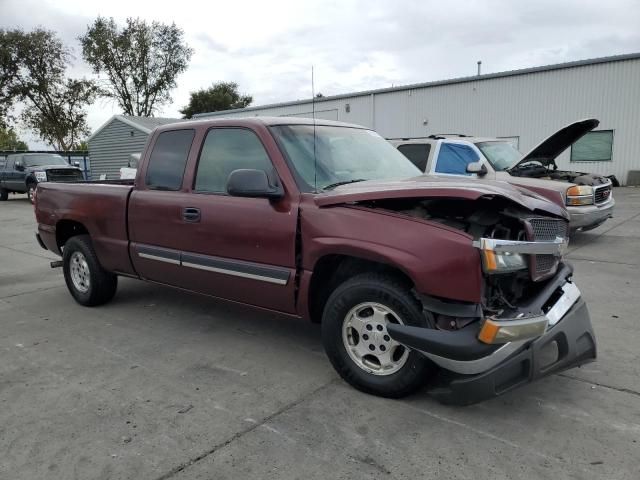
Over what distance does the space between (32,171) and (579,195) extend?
1878 cm

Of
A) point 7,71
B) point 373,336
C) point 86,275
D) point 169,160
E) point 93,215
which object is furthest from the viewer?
point 7,71

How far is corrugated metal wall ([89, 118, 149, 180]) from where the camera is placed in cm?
2574

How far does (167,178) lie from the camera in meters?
4.59

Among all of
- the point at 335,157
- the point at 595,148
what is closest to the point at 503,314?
the point at 335,157

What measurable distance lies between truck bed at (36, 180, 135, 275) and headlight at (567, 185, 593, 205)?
637 cm

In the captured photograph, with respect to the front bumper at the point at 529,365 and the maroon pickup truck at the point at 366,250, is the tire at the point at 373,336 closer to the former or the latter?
the maroon pickup truck at the point at 366,250

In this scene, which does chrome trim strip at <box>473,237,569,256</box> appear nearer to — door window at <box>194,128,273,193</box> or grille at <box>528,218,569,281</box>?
grille at <box>528,218,569,281</box>

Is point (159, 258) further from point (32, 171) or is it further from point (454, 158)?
point (32, 171)

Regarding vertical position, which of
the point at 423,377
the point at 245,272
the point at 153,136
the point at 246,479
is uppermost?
the point at 153,136

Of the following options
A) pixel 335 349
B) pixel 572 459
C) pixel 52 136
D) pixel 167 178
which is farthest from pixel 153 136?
pixel 52 136

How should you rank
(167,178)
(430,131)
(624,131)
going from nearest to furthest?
(167,178), (624,131), (430,131)

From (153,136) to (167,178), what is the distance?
0.55 meters

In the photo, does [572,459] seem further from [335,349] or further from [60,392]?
[60,392]

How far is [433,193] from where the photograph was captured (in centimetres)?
291
